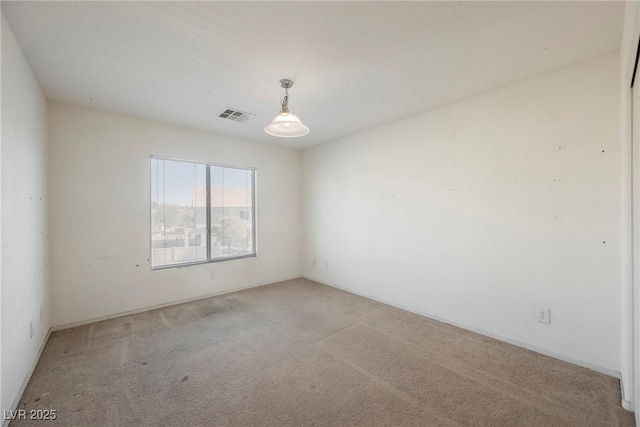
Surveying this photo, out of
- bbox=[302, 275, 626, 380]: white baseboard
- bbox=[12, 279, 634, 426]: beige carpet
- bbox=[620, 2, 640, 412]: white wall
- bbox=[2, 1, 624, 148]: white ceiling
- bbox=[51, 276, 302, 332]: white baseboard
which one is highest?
bbox=[2, 1, 624, 148]: white ceiling

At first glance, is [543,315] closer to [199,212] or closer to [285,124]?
[285,124]

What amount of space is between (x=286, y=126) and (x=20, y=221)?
7.22 ft

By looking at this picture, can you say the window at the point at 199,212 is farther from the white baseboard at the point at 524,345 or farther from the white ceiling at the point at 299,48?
the white baseboard at the point at 524,345

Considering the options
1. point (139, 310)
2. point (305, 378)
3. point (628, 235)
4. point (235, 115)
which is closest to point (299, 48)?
point (235, 115)

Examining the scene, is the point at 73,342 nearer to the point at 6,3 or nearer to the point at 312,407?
the point at 312,407

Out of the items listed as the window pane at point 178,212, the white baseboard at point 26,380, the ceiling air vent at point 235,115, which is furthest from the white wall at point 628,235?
the window pane at point 178,212

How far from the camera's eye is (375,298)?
154 inches

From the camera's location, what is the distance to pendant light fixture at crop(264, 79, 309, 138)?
2238 millimetres

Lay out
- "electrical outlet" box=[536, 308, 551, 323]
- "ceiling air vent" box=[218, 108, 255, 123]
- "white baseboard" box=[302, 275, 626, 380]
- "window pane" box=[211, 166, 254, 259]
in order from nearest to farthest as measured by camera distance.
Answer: "white baseboard" box=[302, 275, 626, 380], "electrical outlet" box=[536, 308, 551, 323], "ceiling air vent" box=[218, 108, 255, 123], "window pane" box=[211, 166, 254, 259]

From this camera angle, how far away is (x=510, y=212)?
262 cm

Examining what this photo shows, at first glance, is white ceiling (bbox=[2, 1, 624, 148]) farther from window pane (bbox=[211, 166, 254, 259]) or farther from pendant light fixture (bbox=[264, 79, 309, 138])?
window pane (bbox=[211, 166, 254, 259])

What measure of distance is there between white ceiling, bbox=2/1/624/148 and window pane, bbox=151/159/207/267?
1061 mm

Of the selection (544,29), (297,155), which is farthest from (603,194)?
(297,155)

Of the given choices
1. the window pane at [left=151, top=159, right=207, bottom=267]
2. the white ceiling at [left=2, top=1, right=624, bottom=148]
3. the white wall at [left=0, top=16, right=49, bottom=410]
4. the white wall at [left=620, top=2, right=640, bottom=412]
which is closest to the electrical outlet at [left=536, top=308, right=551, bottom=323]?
the white wall at [left=620, top=2, right=640, bottom=412]
